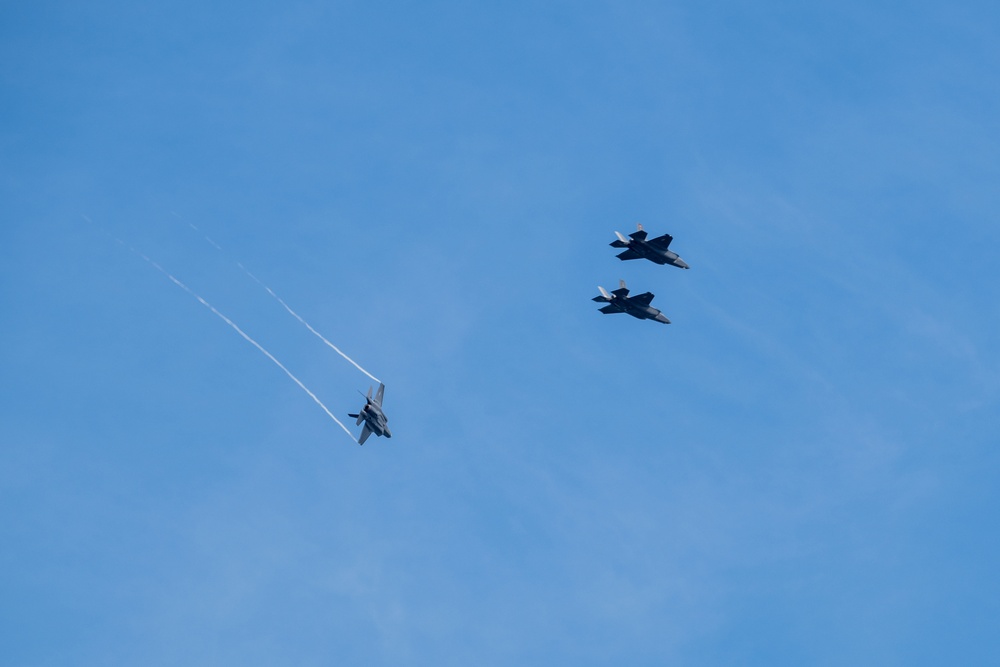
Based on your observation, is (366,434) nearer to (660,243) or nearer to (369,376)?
(369,376)

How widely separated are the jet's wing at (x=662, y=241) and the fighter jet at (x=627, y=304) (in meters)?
5.61

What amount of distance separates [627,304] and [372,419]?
1026 inches

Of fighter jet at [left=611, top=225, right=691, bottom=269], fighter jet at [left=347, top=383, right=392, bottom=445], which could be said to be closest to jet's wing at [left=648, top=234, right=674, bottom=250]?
fighter jet at [left=611, top=225, right=691, bottom=269]

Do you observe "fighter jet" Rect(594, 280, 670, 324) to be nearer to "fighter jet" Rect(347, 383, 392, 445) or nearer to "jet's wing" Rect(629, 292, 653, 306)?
"jet's wing" Rect(629, 292, 653, 306)

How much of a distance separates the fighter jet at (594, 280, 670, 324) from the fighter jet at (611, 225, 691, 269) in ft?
12.8

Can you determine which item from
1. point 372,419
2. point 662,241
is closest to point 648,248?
point 662,241

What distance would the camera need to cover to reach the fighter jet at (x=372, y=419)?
146750 millimetres

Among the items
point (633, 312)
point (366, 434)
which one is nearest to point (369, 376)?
point (366, 434)

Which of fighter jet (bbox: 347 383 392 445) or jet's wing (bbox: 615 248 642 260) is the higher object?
jet's wing (bbox: 615 248 642 260)

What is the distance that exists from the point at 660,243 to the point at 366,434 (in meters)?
32.5

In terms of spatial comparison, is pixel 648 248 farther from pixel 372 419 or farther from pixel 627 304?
pixel 372 419

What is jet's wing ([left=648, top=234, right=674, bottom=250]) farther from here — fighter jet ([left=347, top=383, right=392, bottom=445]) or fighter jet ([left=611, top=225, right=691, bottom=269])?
fighter jet ([left=347, top=383, right=392, bottom=445])

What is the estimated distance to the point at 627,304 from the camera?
148750mm

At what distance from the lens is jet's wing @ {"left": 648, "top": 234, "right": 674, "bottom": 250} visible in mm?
143738
